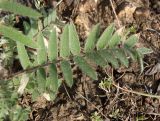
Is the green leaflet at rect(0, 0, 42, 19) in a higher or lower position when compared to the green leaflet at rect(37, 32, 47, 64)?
higher

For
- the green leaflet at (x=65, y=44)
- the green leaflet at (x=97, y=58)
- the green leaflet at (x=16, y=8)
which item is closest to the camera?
the green leaflet at (x=16, y=8)

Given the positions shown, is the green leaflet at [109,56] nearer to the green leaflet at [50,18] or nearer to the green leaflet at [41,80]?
the green leaflet at [41,80]

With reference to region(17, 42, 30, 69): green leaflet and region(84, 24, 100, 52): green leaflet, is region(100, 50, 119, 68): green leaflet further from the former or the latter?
region(17, 42, 30, 69): green leaflet

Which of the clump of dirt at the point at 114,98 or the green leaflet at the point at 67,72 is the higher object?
the green leaflet at the point at 67,72

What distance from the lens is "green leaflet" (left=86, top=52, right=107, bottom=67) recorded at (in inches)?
69.7

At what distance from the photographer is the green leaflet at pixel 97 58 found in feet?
5.81

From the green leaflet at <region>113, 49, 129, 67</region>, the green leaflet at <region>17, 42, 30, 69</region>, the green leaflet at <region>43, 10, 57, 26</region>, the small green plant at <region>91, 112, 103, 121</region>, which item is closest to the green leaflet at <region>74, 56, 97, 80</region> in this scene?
the green leaflet at <region>113, 49, 129, 67</region>

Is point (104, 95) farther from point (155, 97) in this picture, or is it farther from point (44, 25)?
point (44, 25)

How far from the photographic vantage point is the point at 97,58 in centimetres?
181

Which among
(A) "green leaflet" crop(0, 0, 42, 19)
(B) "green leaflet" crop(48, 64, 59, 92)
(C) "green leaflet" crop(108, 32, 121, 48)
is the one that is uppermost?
(A) "green leaflet" crop(0, 0, 42, 19)

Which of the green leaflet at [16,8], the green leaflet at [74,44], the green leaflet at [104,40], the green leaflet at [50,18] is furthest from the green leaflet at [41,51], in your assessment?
the green leaflet at [50,18]

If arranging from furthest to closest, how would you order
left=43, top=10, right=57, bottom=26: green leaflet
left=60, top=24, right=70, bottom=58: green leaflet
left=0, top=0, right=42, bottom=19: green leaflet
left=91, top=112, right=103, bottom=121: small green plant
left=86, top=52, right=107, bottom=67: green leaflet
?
left=91, top=112, right=103, bottom=121: small green plant, left=43, top=10, right=57, bottom=26: green leaflet, left=60, top=24, right=70, bottom=58: green leaflet, left=86, top=52, right=107, bottom=67: green leaflet, left=0, top=0, right=42, bottom=19: green leaflet

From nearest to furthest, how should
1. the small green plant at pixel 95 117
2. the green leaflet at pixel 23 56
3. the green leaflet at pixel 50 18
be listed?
the green leaflet at pixel 23 56 → the green leaflet at pixel 50 18 → the small green plant at pixel 95 117

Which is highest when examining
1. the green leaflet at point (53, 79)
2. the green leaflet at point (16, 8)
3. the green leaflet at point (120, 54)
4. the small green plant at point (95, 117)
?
the green leaflet at point (16, 8)
